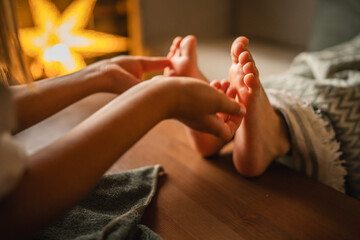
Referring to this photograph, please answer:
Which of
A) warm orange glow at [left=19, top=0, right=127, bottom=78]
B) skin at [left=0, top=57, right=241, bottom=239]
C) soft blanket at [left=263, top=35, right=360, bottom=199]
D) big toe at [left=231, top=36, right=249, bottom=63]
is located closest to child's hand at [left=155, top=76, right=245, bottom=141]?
skin at [left=0, top=57, right=241, bottom=239]

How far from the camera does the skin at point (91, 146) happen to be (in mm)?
330

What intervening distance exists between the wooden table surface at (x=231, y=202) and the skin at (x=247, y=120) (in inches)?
1.6

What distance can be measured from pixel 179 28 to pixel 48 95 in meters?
1.51

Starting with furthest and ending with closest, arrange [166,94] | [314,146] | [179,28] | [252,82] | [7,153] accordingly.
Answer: [179,28] → [314,146] → [252,82] → [166,94] → [7,153]

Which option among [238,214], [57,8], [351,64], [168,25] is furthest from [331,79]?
[57,8]

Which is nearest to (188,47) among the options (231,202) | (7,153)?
(231,202)

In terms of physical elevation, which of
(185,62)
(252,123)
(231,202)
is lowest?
(231,202)

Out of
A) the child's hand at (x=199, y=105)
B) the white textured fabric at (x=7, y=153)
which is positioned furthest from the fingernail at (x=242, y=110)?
the white textured fabric at (x=7, y=153)

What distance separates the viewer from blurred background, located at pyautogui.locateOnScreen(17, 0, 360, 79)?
1158mm

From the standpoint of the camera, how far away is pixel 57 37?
1.64m

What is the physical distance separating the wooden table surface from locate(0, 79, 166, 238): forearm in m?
0.21

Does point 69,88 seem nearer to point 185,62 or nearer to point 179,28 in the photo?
point 185,62

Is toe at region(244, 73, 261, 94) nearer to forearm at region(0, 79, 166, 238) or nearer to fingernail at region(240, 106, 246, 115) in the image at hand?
fingernail at region(240, 106, 246, 115)

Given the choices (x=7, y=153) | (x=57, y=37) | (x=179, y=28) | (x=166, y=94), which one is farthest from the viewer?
(x=179, y=28)
